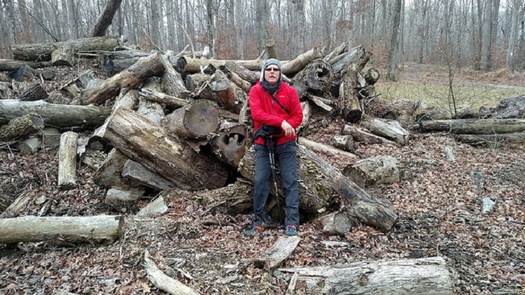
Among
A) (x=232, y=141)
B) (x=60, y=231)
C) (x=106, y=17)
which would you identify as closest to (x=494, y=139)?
(x=232, y=141)

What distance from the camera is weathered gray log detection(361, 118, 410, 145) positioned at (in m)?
7.94

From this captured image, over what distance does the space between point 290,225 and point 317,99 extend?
4.28 metres

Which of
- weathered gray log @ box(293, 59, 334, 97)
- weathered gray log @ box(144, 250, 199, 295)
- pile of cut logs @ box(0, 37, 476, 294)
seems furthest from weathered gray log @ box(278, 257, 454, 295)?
weathered gray log @ box(293, 59, 334, 97)

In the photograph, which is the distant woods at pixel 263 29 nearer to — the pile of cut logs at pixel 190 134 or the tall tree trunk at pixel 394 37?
the tall tree trunk at pixel 394 37

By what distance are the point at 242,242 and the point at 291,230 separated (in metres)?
0.61

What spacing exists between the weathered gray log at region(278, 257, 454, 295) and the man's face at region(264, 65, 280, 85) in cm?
231

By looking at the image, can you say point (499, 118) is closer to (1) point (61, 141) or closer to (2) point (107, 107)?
(2) point (107, 107)

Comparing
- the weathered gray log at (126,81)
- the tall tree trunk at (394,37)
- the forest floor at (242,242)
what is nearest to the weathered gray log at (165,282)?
the forest floor at (242,242)

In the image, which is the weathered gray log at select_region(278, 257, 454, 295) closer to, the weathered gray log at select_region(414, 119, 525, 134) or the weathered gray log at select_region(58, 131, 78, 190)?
the weathered gray log at select_region(58, 131, 78, 190)

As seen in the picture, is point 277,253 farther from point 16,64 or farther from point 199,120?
point 16,64

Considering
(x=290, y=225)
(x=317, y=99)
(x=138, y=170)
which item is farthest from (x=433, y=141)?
(x=138, y=170)

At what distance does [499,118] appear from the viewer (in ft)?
29.4

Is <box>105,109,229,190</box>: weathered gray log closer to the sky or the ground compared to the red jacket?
closer to the ground

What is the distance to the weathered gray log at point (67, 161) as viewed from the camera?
18.9 feet
